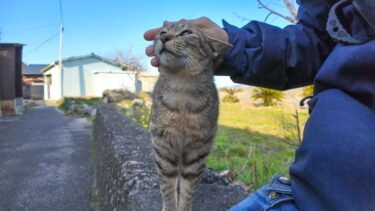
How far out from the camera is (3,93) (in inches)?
486

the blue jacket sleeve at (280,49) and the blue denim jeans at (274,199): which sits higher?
the blue jacket sleeve at (280,49)

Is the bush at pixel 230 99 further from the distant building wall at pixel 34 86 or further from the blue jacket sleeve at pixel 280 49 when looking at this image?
the distant building wall at pixel 34 86

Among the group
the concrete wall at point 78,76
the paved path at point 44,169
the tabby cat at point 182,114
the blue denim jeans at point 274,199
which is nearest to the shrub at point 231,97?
the paved path at point 44,169

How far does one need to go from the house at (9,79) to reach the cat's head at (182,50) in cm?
1166

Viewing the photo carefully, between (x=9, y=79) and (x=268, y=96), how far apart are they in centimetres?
1000

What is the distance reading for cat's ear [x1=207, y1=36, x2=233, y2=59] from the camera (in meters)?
1.51

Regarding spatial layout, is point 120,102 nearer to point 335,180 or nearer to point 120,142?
point 120,142

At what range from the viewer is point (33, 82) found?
3869 cm

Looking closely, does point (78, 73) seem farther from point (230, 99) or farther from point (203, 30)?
point (203, 30)

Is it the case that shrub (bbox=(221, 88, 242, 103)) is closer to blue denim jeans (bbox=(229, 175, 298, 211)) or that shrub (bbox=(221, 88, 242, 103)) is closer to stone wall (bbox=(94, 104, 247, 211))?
stone wall (bbox=(94, 104, 247, 211))

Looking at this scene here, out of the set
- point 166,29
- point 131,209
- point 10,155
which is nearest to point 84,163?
point 10,155

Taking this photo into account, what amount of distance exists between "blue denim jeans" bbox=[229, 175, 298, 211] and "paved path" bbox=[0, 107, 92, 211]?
3528 mm

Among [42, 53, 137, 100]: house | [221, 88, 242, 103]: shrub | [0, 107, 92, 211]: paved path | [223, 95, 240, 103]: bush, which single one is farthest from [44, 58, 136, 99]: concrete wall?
[0, 107, 92, 211]: paved path

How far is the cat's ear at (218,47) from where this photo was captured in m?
1.51
